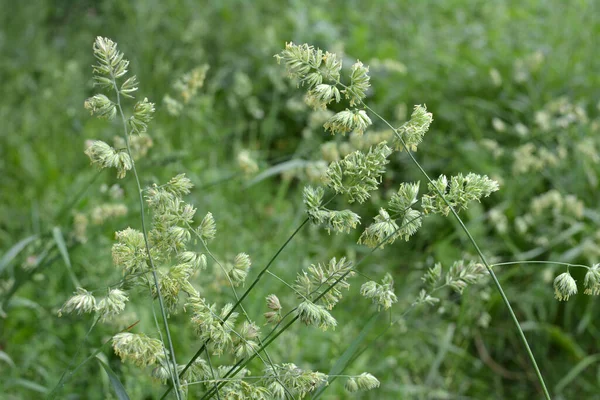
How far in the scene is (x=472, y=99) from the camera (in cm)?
341

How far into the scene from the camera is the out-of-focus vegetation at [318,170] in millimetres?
2164

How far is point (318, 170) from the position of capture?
2078 mm

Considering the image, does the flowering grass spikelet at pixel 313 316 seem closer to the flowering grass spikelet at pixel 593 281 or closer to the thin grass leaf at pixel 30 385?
the flowering grass spikelet at pixel 593 281

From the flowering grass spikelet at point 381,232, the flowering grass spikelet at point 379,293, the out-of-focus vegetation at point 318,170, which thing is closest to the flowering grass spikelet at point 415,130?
the flowering grass spikelet at point 381,232

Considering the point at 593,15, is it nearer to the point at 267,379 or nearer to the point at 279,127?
the point at 279,127

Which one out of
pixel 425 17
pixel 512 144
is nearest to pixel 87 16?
pixel 425 17

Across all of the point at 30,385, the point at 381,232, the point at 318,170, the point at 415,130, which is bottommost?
the point at 30,385

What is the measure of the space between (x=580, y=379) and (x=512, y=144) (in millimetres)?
1188

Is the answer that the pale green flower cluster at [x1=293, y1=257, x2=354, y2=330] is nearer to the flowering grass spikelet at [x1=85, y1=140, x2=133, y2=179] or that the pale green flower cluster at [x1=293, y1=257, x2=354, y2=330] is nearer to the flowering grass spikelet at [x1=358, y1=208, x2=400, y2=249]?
the flowering grass spikelet at [x1=358, y1=208, x2=400, y2=249]

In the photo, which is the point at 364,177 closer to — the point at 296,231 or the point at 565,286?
the point at 296,231

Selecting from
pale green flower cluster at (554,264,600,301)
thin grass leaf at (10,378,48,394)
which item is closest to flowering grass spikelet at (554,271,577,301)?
pale green flower cluster at (554,264,600,301)

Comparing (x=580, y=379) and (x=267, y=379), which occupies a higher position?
(x=267, y=379)

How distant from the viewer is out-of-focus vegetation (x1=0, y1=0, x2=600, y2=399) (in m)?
2.16

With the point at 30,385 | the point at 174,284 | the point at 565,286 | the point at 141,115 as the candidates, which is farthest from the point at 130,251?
the point at 30,385
